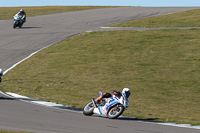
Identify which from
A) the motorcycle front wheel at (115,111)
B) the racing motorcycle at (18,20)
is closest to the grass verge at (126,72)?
the motorcycle front wheel at (115,111)

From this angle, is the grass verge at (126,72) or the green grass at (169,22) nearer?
the grass verge at (126,72)

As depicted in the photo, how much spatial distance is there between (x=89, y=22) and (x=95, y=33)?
9558mm

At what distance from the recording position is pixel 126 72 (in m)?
26.6

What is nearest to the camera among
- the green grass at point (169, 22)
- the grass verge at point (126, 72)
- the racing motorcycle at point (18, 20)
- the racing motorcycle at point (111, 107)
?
the racing motorcycle at point (111, 107)

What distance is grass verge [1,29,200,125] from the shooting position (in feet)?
63.3

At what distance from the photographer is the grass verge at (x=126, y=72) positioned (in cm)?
1928

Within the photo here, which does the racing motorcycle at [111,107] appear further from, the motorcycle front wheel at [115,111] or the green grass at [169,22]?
the green grass at [169,22]

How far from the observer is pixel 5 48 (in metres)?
34.5

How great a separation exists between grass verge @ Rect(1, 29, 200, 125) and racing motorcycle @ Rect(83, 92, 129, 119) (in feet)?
5.31

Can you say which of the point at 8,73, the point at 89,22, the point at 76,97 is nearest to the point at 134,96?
the point at 76,97

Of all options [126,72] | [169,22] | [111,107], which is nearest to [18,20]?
[169,22]

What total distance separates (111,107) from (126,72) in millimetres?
12536

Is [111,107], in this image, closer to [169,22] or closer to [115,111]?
[115,111]

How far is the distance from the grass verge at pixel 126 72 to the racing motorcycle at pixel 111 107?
5.31ft
